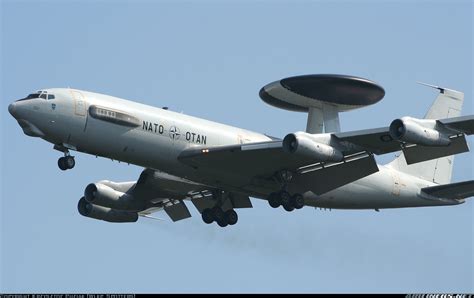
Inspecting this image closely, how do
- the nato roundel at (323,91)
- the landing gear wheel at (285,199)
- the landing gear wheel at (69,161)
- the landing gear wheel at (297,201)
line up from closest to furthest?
the landing gear wheel at (69,161), the nato roundel at (323,91), the landing gear wheel at (285,199), the landing gear wheel at (297,201)

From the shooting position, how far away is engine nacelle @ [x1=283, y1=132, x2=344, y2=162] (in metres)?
57.6

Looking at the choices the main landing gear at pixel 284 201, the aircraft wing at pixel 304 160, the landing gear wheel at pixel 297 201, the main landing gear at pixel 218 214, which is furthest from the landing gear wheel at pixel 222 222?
the landing gear wheel at pixel 297 201

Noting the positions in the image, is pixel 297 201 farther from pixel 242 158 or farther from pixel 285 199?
pixel 242 158

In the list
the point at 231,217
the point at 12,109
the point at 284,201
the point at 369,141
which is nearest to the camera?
the point at 12,109

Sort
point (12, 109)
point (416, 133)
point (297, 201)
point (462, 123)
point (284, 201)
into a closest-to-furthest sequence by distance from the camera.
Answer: point (416, 133)
point (462, 123)
point (12, 109)
point (284, 201)
point (297, 201)

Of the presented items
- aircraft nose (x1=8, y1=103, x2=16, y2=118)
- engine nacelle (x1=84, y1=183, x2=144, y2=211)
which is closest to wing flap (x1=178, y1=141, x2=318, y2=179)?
engine nacelle (x1=84, y1=183, x2=144, y2=211)

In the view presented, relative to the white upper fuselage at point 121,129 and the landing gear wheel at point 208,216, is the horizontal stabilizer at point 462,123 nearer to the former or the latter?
the white upper fuselage at point 121,129

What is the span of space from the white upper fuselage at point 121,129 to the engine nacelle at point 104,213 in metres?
9.07

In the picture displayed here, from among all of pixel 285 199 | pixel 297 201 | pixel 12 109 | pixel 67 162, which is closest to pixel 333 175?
pixel 297 201

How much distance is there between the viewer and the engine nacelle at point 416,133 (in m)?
55.9

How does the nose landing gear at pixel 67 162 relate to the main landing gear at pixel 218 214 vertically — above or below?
above

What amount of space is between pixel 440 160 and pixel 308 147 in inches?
583

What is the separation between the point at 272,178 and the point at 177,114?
6.30 meters

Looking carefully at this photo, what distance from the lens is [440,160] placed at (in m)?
69.7
